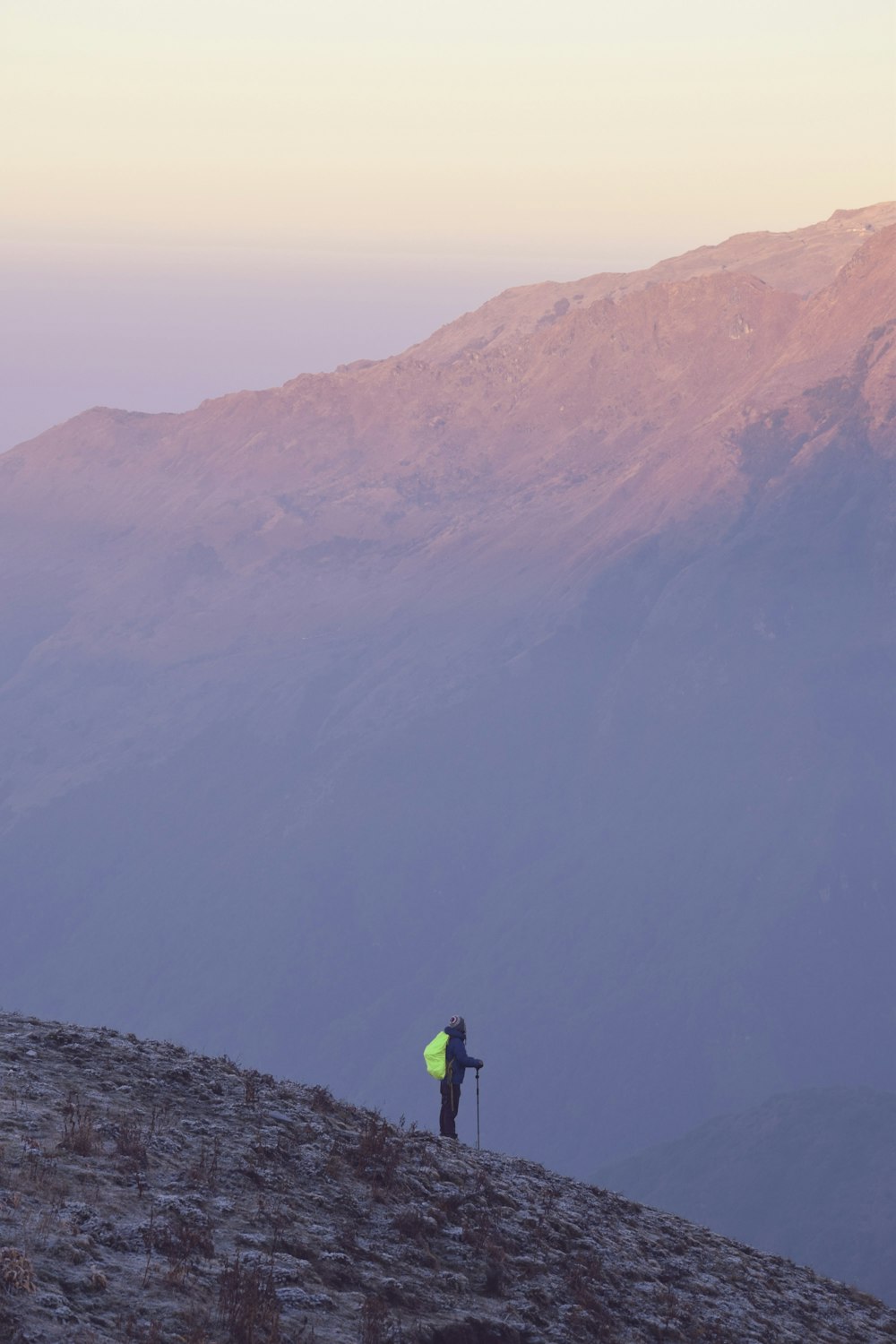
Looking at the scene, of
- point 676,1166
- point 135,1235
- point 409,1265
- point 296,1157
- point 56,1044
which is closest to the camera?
point 135,1235

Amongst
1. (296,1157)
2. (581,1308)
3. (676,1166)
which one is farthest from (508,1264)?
(676,1166)

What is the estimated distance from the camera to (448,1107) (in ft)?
75.7

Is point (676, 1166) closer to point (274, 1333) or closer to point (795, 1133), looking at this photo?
point (795, 1133)

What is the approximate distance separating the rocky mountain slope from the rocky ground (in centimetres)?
13690

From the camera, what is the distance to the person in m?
22.5

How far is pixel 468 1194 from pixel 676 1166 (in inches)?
6923

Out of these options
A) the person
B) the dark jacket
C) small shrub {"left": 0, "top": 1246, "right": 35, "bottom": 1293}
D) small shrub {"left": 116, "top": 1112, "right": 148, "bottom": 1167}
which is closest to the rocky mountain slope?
the person

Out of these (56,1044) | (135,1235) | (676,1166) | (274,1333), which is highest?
(676,1166)

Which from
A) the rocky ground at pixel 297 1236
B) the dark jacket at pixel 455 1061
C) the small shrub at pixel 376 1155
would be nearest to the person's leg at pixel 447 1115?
the dark jacket at pixel 455 1061

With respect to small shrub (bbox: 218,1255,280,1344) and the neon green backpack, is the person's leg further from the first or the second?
small shrub (bbox: 218,1255,280,1344)

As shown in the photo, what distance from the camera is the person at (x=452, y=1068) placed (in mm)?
22469

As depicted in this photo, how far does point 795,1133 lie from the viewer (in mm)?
184125

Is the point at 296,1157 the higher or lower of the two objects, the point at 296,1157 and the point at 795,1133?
the lower

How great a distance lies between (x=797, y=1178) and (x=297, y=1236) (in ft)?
563
